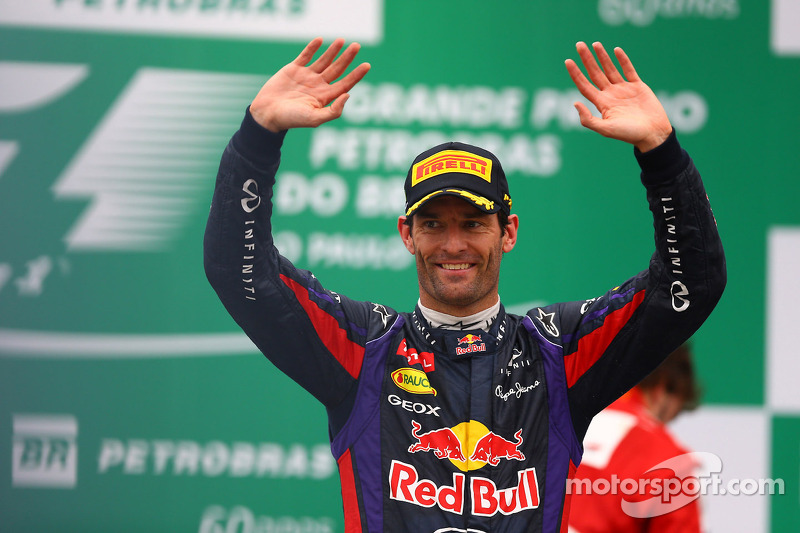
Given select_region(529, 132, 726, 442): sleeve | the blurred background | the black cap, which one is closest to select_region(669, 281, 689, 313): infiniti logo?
select_region(529, 132, 726, 442): sleeve

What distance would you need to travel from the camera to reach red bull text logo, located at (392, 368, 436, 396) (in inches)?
62.3

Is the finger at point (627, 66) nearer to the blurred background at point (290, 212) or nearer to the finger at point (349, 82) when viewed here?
the finger at point (349, 82)

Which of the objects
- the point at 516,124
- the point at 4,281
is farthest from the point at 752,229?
the point at 4,281

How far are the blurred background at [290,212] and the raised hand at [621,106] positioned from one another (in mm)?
1289

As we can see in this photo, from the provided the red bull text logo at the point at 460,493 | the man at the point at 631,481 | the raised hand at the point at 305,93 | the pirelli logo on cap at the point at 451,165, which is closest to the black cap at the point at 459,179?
the pirelli logo on cap at the point at 451,165

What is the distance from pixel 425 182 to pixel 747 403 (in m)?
1.91

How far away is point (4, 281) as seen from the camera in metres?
2.84

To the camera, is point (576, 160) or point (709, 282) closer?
point (709, 282)

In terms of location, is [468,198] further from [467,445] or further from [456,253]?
[467,445]

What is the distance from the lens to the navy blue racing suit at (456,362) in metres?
1.50

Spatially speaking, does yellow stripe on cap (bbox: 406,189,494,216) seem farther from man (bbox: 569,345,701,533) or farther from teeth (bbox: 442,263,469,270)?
man (bbox: 569,345,701,533)

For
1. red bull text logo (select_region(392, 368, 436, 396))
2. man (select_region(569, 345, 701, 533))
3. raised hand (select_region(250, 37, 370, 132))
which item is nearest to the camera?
raised hand (select_region(250, 37, 370, 132))

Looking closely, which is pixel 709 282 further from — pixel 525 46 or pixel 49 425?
pixel 49 425

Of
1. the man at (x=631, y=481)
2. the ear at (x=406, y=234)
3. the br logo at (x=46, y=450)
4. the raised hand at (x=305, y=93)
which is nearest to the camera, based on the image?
the raised hand at (x=305, y=93)
